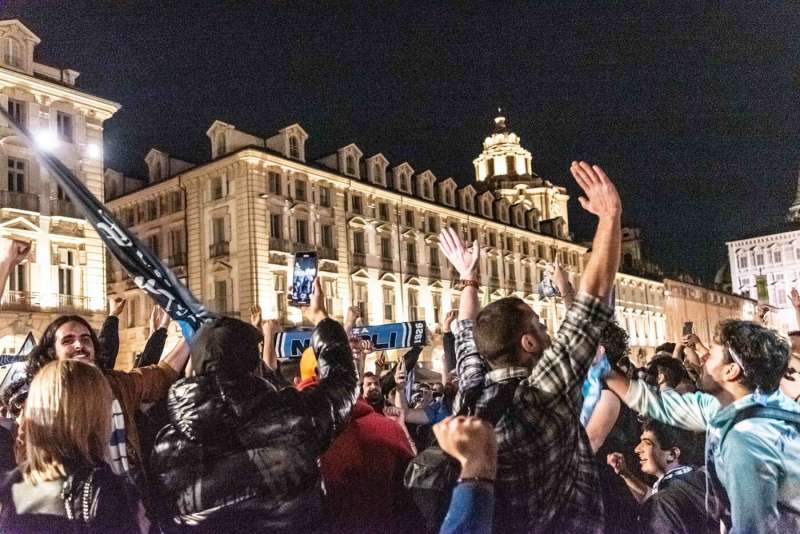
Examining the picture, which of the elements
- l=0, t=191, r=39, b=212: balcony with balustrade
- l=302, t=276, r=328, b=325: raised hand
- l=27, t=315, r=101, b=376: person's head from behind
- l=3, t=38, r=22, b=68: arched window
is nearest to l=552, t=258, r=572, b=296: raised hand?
l=302, t=276, r=328, b=325: raised hand

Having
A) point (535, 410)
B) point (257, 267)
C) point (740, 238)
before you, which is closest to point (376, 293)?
point (257, 267)

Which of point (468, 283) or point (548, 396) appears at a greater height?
point (468, 283)

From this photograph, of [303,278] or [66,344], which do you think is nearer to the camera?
[66,344]

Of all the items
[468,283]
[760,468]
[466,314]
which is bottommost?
[760,468]

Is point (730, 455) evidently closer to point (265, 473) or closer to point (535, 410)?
point (535, 410)

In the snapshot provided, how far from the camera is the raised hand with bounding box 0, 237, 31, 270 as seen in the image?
383cm

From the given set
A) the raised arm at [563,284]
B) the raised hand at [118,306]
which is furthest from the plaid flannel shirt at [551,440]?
the raised hand at [118,306]

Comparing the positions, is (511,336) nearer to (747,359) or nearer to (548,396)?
(548,396)

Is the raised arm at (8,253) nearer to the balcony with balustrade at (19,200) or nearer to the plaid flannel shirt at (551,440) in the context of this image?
the plaid flannel shirt at (551,440)

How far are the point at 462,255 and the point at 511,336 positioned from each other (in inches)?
43.4

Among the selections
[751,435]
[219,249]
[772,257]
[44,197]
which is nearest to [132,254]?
[751,435]

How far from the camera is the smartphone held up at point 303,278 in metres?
4.43

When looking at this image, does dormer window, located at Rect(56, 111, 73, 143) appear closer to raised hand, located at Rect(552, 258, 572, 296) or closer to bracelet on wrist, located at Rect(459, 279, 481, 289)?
raised hand, located at Rect(552, 258, 572, 296)

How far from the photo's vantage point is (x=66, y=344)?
4012 mm
